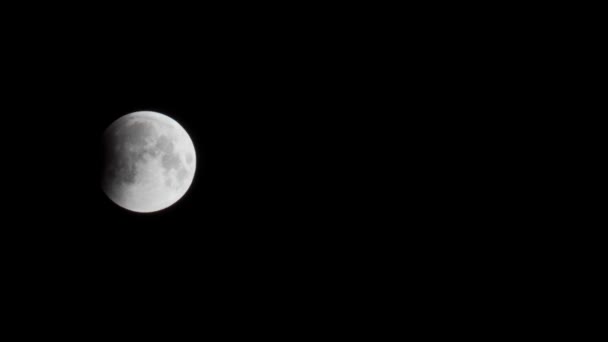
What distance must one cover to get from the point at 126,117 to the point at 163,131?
0.40 meters

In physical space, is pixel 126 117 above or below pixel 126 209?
above

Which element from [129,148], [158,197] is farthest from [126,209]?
[129,148]

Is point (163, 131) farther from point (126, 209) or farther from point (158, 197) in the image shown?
A: point (126, 209)

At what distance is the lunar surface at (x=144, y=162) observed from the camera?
3.44m

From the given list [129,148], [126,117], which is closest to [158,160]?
[129,148]

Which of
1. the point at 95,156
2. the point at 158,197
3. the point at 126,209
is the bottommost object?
the point at 158,197

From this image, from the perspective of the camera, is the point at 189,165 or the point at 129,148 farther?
the point at 189,165

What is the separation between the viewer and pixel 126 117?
12.0 feet

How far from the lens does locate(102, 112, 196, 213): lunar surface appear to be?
3439 mm

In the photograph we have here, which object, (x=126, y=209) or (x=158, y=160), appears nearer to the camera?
(x=158, y=160)

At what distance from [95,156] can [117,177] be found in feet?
1.02

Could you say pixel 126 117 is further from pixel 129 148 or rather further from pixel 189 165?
pixel 189 165

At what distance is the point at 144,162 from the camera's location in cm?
343

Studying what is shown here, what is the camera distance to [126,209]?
3.74m
